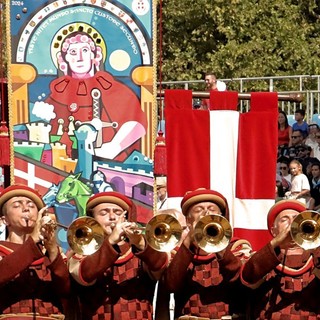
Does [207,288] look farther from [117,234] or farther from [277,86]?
[277,86]

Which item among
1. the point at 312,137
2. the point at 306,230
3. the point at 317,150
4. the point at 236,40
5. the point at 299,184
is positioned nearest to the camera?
the point at 306,230

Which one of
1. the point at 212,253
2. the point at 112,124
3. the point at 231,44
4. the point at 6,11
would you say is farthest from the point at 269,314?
the point at 231,44

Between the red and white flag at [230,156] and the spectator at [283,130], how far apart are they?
3757 mm

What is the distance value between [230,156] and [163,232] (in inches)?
91.8

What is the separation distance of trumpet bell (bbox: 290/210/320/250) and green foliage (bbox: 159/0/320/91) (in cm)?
1354

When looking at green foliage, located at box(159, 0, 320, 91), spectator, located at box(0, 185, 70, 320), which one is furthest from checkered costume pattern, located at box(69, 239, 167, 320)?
green foliage, located at box(159, 0, 320, 91)

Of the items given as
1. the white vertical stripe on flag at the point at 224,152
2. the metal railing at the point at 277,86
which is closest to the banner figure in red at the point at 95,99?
the white vertical stripe on flag at the point at 224,152

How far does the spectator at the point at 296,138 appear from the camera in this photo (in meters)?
14.6

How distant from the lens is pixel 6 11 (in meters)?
10.1

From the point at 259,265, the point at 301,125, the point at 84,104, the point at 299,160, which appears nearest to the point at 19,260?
the point at 259,265

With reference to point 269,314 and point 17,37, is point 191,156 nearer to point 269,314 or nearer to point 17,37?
point 17,37

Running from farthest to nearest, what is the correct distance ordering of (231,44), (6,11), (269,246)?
(231,44) → (6,11) → (269,246)

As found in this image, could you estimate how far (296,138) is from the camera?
1470 centimetres

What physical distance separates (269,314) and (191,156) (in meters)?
2.33
